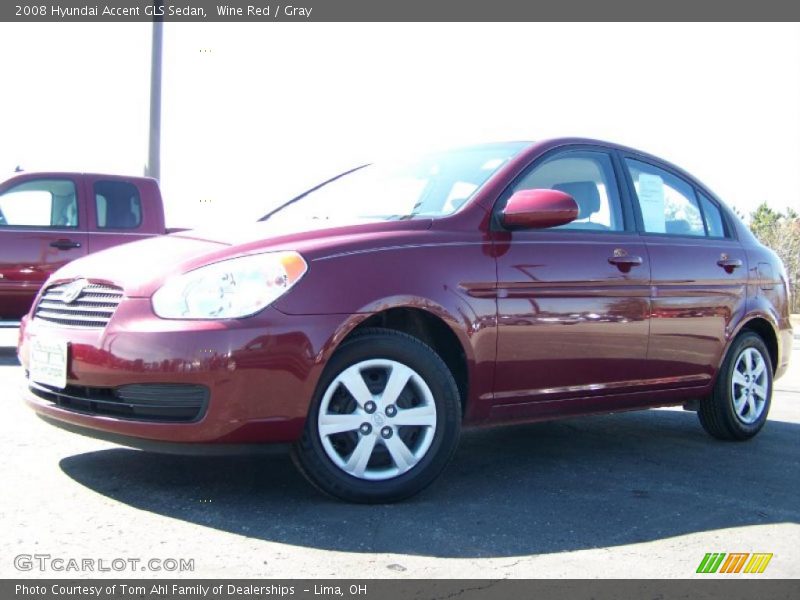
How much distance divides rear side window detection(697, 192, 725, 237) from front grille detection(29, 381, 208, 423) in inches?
136

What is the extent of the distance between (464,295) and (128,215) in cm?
653

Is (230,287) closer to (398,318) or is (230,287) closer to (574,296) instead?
(398,318)

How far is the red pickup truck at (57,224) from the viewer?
917 centimetres

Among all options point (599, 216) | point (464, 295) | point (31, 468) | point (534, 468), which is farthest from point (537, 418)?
point (31, 468)

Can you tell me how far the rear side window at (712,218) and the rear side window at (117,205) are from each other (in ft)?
19.8

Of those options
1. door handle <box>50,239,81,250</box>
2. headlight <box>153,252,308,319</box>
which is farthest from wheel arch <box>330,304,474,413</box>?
door handle <box>50,239,81,250</box>

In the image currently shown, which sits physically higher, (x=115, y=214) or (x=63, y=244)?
(x=115, y=214)

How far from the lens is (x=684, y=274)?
17.0 feet

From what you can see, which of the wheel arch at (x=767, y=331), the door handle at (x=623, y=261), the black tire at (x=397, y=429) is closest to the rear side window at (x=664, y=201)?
the door handle at (x=623, y=261)

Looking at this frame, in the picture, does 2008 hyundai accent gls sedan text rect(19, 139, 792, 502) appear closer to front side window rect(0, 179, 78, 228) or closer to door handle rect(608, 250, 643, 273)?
door handle rect(608, 250, 643, 273)

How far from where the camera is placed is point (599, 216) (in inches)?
195

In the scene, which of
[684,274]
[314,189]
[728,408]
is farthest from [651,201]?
Result: [314,189]

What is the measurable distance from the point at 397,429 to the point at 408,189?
1409 mm

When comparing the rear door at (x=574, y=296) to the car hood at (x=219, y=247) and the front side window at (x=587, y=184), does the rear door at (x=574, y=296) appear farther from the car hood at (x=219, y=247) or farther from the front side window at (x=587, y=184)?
the car hood at (x=219, y=247)
